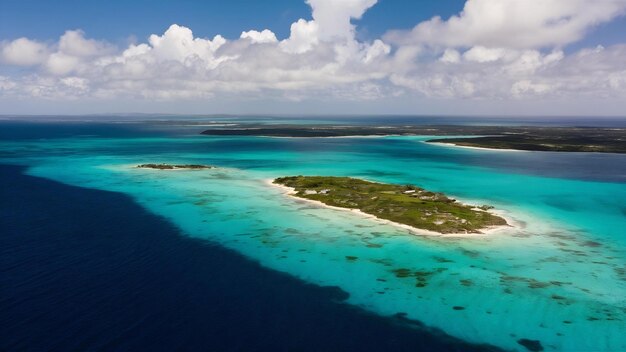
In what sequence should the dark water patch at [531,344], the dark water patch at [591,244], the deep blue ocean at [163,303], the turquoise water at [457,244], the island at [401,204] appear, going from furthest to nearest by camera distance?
the island at [401,204]
the dark water patch at [591,244]
the turquoise water at [457,244]
the deep blue ocean at [163,303]
the dark water patch at [531,344]

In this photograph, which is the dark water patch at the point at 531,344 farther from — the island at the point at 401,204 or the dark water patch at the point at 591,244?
the dark water patch at the point at 591,244

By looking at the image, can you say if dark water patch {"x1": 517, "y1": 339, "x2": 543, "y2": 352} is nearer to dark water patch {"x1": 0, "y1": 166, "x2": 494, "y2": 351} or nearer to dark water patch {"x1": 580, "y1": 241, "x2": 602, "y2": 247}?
dark water patch {"x1": 0, "y1": 166, "x2": 494, "y2": 351}

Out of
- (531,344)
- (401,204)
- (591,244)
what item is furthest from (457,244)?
(531,344)

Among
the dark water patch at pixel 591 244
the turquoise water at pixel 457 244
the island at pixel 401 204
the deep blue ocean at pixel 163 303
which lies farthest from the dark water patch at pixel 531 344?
the dark water patch at pixel 591 244

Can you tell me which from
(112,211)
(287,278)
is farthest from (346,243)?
(112,211)

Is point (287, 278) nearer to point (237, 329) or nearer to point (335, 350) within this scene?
point (237, 329)

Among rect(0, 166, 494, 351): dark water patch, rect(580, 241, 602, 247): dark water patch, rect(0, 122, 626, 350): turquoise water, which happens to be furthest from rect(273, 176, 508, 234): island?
rect(0, 166, 494, 351): dark water patch

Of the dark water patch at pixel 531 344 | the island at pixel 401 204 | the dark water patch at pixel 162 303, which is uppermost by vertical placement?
the island at pixel 401 204
